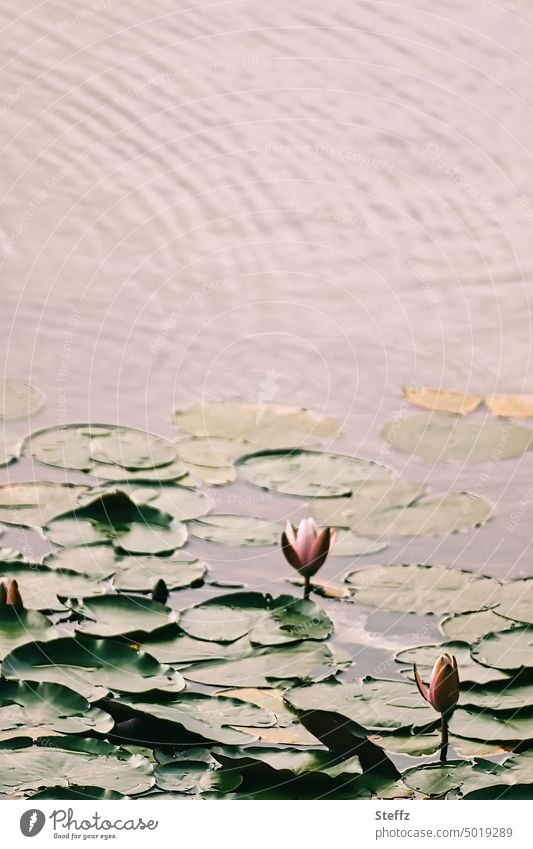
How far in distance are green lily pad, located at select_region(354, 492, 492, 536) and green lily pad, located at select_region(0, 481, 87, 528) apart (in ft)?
1.05

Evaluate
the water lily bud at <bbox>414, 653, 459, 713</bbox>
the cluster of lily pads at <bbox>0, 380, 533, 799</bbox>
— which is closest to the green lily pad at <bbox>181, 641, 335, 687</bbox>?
the cluster of lily pads at <bbox>0, 380, 533, 799</bbox>

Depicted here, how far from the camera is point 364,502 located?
1.33 metres

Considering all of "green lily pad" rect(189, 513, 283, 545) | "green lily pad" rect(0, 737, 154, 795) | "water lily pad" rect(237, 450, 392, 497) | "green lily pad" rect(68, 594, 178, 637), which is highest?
"water lily pad" rect(237, 450, 392, 497)

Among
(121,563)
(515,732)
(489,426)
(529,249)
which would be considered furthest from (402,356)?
(515,732)

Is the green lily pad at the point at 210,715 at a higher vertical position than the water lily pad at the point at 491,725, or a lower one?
lower

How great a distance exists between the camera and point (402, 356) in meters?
1.59

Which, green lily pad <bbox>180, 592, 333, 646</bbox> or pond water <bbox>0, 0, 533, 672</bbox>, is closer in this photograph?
green lily pad <bbox>180, 592, 333, 646</bbox>

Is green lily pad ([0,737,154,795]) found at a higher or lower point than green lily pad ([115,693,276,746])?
lower

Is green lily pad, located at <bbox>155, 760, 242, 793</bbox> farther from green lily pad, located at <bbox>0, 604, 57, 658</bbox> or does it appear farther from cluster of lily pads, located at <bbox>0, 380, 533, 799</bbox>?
green lily pad, located at <bbox>0, 604, 57, 658</bbox>

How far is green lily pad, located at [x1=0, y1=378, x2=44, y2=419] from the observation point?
1.44 metres

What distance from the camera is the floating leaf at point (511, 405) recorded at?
58.7 inches

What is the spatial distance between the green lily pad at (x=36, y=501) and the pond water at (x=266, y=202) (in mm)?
187

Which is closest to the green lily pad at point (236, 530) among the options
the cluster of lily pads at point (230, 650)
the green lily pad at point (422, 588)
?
the cluster of lily pads at point (230, 650)

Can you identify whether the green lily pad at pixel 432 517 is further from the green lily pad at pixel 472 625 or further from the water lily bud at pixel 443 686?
the water lily bud at pixel 443 686
